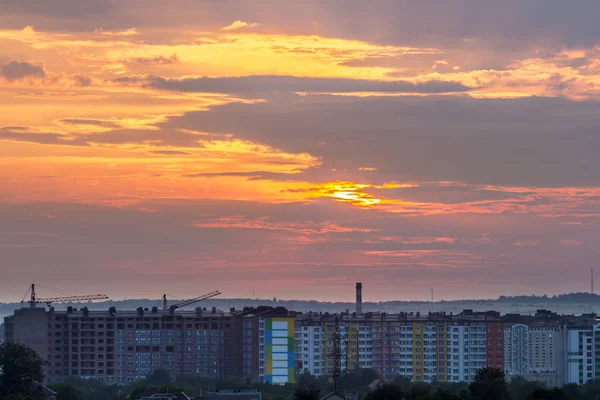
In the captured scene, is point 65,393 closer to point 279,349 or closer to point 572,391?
point 572,391

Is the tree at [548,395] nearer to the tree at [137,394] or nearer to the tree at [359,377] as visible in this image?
the tree at [137,394]

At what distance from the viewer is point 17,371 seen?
106 metres

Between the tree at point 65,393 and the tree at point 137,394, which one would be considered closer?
the tree at point 137,394

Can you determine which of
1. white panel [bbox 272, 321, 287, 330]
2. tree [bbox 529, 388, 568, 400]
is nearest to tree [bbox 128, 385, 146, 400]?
tree [bbox 529, 388, 568, 400]

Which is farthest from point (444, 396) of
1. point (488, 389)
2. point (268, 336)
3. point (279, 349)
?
point (268, 336)

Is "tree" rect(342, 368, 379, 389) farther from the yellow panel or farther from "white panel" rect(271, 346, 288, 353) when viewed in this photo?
the yellow panel

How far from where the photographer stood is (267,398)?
133750mm

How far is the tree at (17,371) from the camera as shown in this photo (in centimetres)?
10412

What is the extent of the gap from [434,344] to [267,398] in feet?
229

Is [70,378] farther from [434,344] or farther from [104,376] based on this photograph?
[434,344]

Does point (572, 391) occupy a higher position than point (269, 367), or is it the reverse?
point (572, 391)

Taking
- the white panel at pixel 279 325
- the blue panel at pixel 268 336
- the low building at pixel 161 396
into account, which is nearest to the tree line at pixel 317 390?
the low building at pixel 161 396

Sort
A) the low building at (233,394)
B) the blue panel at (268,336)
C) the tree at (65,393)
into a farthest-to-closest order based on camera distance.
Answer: the blue panel at (268,336) < the tree at (65,393) < the low building at (233,394)

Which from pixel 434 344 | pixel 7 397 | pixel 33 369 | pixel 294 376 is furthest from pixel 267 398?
pixel 434 344
